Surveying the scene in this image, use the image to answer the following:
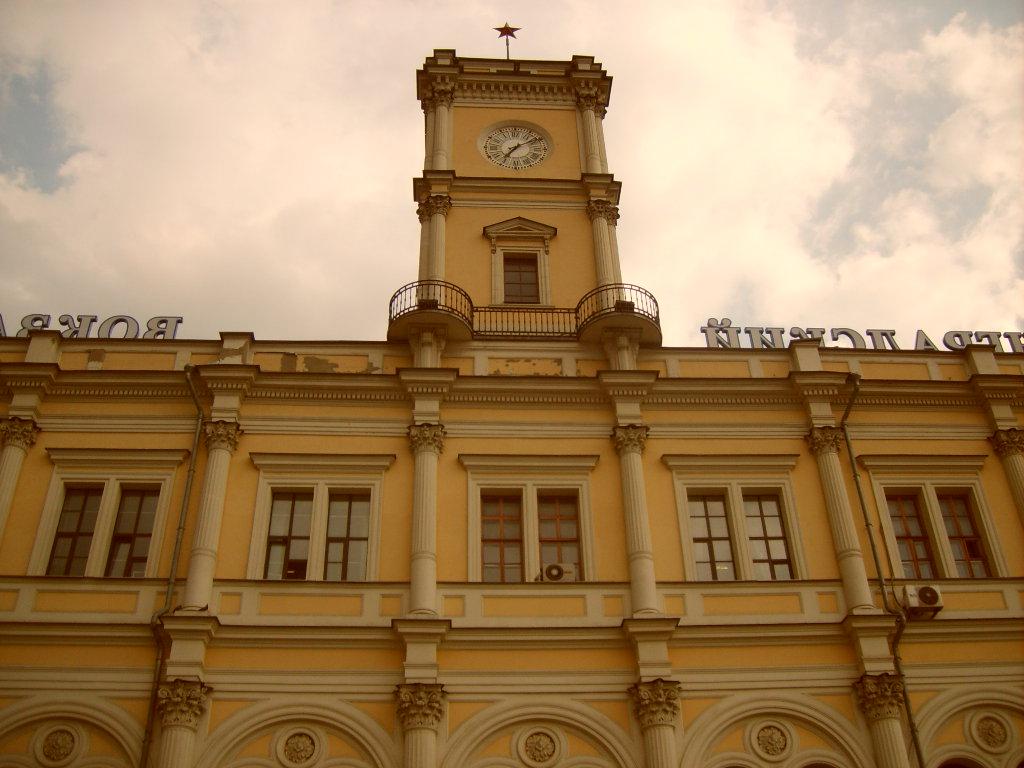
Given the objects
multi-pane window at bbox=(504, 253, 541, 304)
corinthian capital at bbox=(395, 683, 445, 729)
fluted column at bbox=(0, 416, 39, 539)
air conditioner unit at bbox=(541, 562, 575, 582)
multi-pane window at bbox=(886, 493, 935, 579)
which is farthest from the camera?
multi-pane window at bbox=(504, 253, 541, 304)

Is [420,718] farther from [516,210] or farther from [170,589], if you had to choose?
[516,210]

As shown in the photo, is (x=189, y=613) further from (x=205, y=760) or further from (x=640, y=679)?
(x=640, y=679)

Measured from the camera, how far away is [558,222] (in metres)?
24.3

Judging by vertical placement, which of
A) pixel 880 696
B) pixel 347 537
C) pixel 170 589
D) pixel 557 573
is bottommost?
pixel 880 696

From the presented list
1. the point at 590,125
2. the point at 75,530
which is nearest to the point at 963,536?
the point at 590,125

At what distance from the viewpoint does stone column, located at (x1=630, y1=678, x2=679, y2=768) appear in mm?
16250

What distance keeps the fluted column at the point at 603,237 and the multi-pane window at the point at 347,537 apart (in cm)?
795

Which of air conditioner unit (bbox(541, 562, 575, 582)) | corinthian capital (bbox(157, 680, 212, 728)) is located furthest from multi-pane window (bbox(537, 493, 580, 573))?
corinthian capital (bbox(157, 680, 212, 728))

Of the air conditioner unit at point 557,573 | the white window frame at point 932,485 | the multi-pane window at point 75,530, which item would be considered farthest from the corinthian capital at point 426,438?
the white window frame at point 932,485

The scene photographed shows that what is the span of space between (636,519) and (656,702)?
3516mm

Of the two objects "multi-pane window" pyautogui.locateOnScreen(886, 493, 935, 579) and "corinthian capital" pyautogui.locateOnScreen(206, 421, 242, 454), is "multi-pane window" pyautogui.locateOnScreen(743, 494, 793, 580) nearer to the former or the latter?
"multi-pane window" pyautogui.locateOnScreen(886, 493, 935, 579)

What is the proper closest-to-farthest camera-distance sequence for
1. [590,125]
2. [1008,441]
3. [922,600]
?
[922,600] < [1008,441] < [590,125]

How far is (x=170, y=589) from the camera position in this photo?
17.5 m

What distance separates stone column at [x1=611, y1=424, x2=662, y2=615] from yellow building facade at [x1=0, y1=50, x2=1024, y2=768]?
0.29ft
